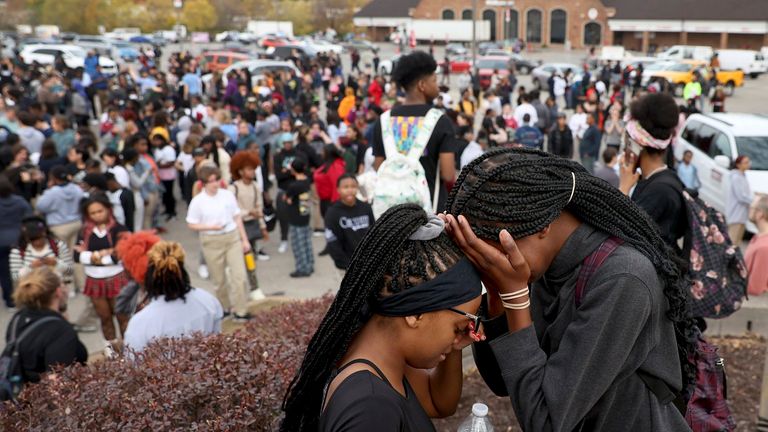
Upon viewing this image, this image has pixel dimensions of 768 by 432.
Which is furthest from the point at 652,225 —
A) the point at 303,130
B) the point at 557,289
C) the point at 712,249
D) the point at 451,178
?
the point at 303,130

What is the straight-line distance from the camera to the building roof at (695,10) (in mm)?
51188

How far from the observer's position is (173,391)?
2920 millimetres

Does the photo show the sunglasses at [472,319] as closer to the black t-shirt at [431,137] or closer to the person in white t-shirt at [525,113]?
the black t-shirt at [431,137]

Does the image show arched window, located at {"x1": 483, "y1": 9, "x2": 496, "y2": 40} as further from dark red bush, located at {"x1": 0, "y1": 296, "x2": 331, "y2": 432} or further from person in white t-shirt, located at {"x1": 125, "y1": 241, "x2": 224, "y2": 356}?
dark red bush, located at {"x1": 0, "y1": 296, "x2": 331, "y2": 432}

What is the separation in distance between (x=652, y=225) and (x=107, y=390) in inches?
91.4

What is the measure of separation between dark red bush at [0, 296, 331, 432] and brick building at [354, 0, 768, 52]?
55946 millimetres

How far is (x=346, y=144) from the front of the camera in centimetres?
1216

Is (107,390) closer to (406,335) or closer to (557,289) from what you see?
(406,335)

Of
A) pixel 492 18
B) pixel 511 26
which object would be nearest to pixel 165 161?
pixel 511 26

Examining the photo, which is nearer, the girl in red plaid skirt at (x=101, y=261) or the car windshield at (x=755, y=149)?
the girl in red plaid skirt at (x=101, y=261)

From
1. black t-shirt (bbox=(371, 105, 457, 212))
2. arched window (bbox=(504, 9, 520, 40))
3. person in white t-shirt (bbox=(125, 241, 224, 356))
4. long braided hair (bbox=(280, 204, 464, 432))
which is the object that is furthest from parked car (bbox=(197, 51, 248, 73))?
arched window (bbox=(504, 9, 520, 40))

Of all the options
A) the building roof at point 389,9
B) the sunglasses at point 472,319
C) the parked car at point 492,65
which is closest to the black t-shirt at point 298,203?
the sunglasses at point 472,319

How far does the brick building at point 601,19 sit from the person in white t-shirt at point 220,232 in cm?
5278

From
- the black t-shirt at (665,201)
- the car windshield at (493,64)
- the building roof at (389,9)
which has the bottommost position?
the car windshield at (493,64)
